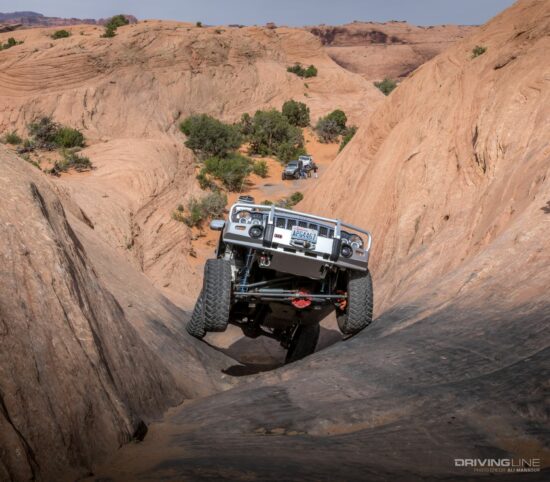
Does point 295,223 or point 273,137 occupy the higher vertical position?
point 295,223

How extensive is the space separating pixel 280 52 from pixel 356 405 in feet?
211

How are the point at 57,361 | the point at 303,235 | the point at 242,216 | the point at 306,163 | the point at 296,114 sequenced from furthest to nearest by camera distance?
1. the point at 296,114
2. the point at 306,163
3. the point at 242,216
4. the point at 303,235
5. the point at 57,361

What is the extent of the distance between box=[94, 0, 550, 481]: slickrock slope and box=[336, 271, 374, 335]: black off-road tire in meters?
0.26

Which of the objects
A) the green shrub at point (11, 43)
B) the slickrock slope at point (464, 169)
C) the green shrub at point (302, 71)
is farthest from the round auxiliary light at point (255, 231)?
the green shrub at point (302, 71)

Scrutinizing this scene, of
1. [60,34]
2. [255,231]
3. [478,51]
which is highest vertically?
[60,34]

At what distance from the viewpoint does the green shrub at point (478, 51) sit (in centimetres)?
1869

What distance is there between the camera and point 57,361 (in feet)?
18.6

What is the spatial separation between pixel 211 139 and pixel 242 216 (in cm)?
3226

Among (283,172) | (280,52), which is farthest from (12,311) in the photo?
(280,52)

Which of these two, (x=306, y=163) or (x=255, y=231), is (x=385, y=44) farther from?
(x=255, y=231)

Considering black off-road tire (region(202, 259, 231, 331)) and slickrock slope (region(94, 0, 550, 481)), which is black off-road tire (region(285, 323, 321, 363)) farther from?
black off-road tire (region(202, 259, 231, 331))

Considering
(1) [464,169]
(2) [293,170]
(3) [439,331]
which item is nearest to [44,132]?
(2) [293,170]

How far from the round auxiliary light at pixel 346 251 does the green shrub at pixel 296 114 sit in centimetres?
4360

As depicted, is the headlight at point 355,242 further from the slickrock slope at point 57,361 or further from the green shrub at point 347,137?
the green shrub at point 347,137
